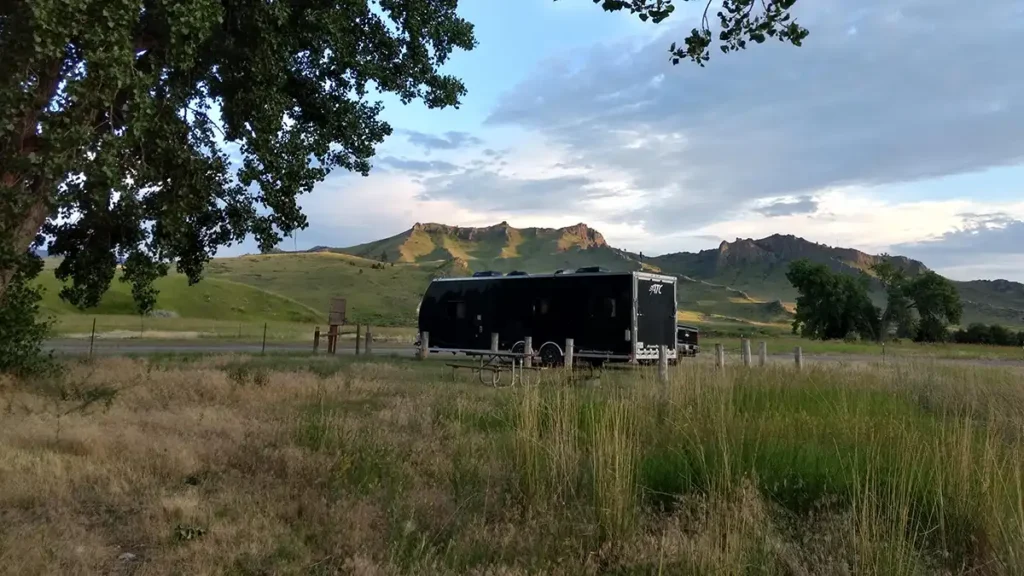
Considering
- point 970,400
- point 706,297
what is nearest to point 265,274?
point 706,297

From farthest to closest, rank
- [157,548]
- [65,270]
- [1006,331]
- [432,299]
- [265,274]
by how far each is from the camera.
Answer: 1. [265,274]
2. [1006,331]
3. [432,299]
4. [65,270]
5. [157,548]

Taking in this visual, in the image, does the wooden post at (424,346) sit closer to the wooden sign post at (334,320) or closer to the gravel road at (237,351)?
the gravel road at (237,351)

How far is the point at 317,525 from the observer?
4469 millimetres

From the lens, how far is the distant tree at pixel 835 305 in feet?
207

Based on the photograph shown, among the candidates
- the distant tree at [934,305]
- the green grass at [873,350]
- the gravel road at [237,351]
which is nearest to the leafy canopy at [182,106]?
the gravel road at [237,351]

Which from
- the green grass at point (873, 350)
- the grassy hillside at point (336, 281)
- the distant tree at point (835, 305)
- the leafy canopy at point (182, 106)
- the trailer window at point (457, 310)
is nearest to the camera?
the leafy canopy at point (182, 106)

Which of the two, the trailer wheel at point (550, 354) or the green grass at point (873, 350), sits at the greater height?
the trailer wheel at point (550, 354)

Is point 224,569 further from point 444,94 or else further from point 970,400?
point 444,94

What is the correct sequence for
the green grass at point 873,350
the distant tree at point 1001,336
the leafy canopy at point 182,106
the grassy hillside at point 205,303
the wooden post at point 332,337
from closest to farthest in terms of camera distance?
the leafy canopy at point 182,106 → the wooden post at point 332,337 → the green grass at point 873,350 → the distant tree at point 1001,336 → the grassy hillside at point 205,303

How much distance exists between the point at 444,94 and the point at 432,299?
415 inches

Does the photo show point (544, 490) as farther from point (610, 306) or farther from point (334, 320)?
point (334, 320)

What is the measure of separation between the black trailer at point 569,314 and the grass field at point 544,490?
379 inches

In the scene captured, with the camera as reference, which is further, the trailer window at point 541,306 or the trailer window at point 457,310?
the trailer window at point 457,310

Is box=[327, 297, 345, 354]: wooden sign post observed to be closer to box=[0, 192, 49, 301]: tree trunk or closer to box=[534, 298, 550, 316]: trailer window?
box=[534, 298, 550, 316]: trailer window
